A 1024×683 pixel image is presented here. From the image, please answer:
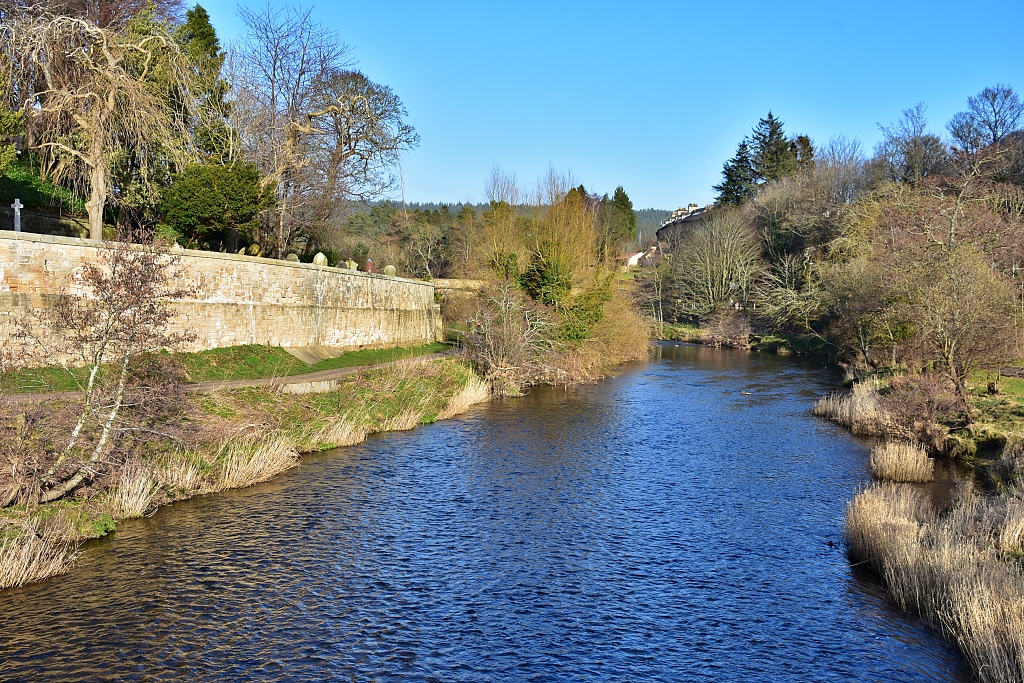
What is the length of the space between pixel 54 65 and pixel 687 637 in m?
22.8

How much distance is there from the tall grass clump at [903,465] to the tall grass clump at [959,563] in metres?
2.09

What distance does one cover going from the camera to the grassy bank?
10789mm

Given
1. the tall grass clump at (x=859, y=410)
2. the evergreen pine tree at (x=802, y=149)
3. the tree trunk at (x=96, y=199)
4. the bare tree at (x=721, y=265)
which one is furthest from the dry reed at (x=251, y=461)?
the evergreen pine tree at (x=802, y=149)

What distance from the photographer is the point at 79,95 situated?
853 inches

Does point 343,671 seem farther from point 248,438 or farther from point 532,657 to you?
point 248,438

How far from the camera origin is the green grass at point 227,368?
1559 cm

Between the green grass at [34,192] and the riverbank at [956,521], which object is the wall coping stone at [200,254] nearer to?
the green grass at [34,192]

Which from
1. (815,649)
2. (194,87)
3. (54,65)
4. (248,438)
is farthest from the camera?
(194,87)

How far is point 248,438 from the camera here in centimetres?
1642

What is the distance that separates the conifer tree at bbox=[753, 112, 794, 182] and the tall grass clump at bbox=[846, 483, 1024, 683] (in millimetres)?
63659

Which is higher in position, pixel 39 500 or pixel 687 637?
pixel 39 500

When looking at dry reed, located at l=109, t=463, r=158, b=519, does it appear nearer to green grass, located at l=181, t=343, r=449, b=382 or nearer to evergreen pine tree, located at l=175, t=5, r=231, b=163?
green grass, located at l=181, t=343, r=449, b=382

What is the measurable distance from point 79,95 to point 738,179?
66.5 meters

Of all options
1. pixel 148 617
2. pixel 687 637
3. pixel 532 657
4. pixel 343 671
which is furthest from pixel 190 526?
pixel 687 637
